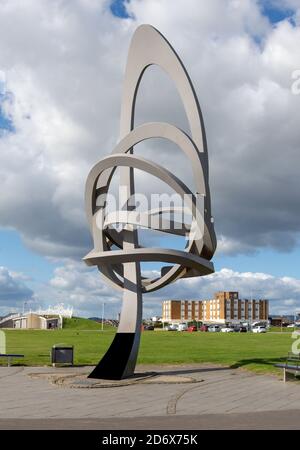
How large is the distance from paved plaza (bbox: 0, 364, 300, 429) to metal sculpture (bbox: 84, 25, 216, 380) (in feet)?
6.55

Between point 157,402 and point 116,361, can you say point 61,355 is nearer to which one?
point 116,361

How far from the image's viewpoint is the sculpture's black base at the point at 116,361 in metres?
21.1

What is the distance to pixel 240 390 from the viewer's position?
60.5ft

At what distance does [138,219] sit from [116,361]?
5524 mm

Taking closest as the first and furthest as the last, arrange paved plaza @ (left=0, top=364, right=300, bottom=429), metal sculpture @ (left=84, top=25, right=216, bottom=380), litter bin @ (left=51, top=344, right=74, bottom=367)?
paved plaza @ (left=0, top=364, right=300, bottom=429) → metal sculpture @ (left=84, top=25, right=216, bottom=380) → litter bin @ (left=51, top=344, right=74, bottom=367)

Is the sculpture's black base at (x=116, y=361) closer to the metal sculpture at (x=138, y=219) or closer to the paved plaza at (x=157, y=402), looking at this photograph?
the metal sculpture at (x=138, y=219)

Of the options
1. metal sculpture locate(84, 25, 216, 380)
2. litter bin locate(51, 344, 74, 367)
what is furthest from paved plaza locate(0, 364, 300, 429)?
litter bin locate(51, 344, 74, 367)

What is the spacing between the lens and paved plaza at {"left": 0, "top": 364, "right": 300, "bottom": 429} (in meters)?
12.3

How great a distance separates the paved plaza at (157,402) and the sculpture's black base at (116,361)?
3.66 feet

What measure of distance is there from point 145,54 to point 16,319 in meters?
125

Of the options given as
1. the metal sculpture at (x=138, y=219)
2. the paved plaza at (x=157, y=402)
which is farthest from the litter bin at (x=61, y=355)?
the metal sculpture at (x=138, y=219)

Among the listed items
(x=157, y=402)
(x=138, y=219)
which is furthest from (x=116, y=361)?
(x=157, y=402)

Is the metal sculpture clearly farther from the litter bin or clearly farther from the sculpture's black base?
the litter bin
